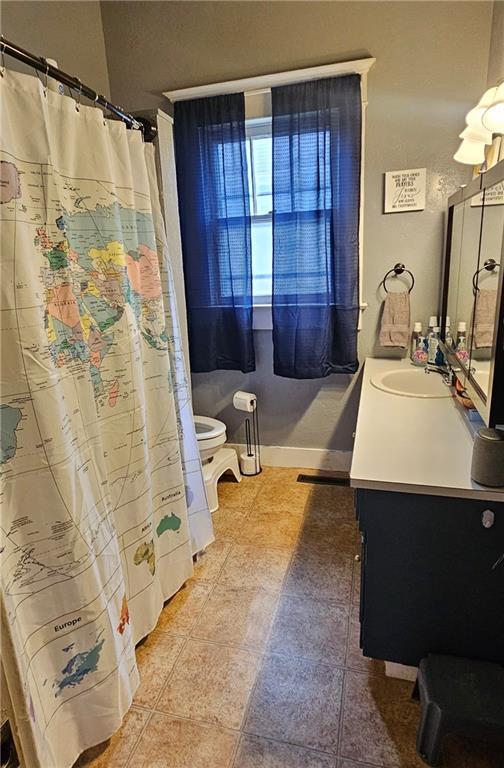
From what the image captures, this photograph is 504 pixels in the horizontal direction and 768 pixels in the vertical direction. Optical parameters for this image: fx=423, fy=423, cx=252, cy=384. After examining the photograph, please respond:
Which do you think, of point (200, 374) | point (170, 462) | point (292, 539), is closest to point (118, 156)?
point (170, 462)

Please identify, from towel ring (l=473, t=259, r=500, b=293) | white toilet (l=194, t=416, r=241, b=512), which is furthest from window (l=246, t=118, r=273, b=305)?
towel ring (l=473, t=259, r=500, b=293)

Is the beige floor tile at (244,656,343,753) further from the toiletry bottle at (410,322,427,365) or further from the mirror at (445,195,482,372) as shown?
the toiletry bottle at (410,322,427,365)

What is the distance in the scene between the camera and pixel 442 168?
2182mm

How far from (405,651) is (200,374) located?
6.45ft

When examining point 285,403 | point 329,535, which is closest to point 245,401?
point 285,403

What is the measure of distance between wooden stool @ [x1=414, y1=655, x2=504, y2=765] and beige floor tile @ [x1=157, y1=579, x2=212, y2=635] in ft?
2.83

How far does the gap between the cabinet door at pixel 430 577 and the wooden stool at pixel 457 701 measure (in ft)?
0.21

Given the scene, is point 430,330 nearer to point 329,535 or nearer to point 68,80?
point 329,535

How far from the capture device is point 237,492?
2598 mm

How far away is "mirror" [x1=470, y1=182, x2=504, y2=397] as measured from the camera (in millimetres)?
1262

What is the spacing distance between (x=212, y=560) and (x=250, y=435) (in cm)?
101

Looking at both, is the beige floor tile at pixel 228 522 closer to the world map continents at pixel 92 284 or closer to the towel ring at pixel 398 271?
the world map continents at pixel 92 284

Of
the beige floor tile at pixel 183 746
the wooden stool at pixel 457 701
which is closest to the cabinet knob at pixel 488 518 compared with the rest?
the wooden stool at pixel 457 701

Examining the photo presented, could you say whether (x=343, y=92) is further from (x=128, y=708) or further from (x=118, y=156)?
(x=128, y=708)
